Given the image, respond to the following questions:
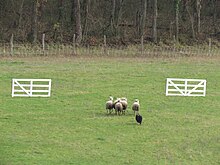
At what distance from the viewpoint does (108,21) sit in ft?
218

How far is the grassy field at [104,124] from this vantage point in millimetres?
18891

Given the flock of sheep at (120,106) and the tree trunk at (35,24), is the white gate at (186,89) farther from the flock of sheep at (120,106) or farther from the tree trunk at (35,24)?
the tree trunk at (35,24)

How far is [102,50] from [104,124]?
3008 cm

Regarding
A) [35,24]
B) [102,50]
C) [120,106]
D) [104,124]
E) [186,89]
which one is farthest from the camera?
[35,24]

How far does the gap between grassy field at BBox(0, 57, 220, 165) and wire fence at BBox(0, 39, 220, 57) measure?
11.7 meters

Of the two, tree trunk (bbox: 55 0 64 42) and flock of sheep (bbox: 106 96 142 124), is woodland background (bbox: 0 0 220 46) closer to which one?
tree trunk (bbox: 55 0 64 42)

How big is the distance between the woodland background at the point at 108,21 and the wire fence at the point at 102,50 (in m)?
2.93

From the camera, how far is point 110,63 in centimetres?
4491

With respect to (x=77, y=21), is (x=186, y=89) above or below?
below

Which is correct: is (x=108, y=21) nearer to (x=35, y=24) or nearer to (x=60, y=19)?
(x=60, y=19)

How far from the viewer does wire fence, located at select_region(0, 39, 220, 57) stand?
50.1 metres

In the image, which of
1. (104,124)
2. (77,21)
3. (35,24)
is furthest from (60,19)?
(104,124)

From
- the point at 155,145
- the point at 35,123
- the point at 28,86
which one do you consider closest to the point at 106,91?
the point at 28,86

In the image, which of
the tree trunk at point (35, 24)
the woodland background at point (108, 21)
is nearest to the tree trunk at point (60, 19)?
the woodland background at point (108, 21)
